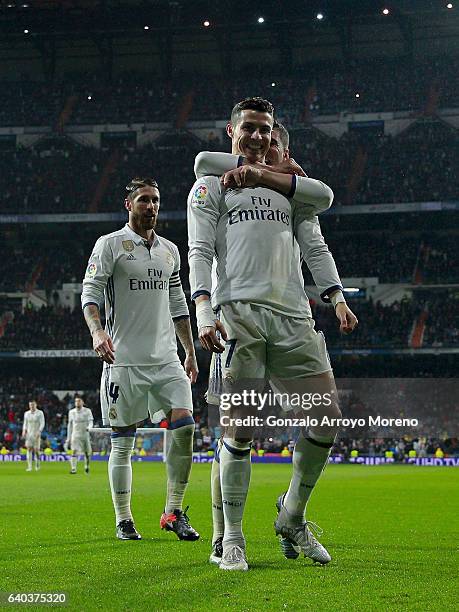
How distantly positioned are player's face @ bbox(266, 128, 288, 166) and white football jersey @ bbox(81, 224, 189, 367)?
1.85 metres

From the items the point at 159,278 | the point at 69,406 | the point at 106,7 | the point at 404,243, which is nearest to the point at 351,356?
the point at 404,243

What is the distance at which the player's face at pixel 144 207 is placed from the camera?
24.0 ft

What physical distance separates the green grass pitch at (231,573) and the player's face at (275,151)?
7.69 ft

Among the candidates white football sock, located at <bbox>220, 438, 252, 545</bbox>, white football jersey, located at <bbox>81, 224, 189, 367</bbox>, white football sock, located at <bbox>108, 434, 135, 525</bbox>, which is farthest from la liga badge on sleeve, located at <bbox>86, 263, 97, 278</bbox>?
white football sock, located at <bbox>220, 438, 252, 545</bbox>

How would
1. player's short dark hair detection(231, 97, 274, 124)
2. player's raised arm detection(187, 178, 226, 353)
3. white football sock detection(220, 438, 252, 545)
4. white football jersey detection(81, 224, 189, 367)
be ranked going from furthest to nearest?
1. white football jersey detection(81, 224, 189, 367)
2. player's short dark hair detection(231, 97, 274, 124)
3. white football sock detection(220, 438, 252, 545)
4. player's raised arm detection(187, 178, 226, 353)

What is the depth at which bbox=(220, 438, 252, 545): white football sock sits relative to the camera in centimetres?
504

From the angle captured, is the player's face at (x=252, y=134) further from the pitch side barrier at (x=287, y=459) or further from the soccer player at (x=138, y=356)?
the pitch side barrier at (x=287, y=459)

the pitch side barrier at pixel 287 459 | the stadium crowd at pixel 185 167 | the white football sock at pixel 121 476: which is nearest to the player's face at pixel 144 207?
the white football sock at pixel 121 476

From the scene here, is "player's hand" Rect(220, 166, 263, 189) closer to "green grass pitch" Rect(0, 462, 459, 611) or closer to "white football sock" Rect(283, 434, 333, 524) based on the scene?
"white football sock" Rect(283, 434, 333, 524)

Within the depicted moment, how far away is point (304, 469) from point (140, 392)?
2.22 meters

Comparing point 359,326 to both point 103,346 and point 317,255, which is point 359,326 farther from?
point 317,255

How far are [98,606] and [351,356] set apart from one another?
36482mm

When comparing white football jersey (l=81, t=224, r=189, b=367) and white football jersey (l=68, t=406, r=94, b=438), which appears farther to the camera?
white football jersey (l=68, t=406, r=94, b=438)

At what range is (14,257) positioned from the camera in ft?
141
